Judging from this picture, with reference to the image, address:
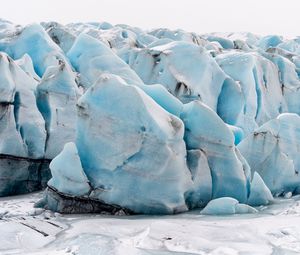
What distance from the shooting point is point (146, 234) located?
4738 millimetres

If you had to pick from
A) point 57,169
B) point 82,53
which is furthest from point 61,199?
point 82,53

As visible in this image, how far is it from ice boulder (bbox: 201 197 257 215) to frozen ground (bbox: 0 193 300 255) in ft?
0.64

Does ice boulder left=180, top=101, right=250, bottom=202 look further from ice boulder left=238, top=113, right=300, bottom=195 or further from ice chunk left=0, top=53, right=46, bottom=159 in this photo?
ice chunk left=0, top=53, right=46, bottom=159

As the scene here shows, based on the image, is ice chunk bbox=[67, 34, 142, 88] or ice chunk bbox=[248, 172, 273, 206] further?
ice chunk bbox=[67, 34, 142, 88]

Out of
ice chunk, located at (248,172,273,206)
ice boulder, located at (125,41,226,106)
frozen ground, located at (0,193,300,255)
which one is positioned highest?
ice boulder, located at (125,41,226,106)

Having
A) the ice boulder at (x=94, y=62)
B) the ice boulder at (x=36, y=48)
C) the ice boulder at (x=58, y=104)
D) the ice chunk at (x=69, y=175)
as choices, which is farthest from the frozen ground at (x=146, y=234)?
the ice boulder at (x=36, y=48)

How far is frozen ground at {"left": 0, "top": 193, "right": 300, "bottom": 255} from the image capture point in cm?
437

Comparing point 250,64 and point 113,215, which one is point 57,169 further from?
point 250,64

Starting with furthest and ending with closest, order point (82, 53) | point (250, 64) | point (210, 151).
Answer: point (250, 64) → point (82, 53) → point (210, 151)

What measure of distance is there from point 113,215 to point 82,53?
20.9ft

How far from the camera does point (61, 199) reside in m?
6.02

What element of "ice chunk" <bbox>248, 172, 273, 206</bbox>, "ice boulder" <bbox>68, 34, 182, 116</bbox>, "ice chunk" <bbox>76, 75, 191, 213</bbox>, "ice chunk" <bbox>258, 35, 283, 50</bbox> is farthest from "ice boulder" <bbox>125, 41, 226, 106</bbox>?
"ice chunk" <bbox>258, 35, 283, 50</bbox>

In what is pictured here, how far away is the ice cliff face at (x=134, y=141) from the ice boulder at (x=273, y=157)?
0.05 ft

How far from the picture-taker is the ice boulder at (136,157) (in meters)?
6.00
